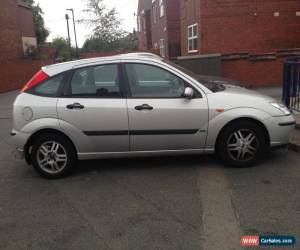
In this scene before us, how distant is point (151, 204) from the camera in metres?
4.21

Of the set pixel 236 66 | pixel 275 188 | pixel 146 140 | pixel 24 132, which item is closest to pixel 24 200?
pixel 24 132

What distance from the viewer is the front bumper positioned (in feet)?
16.8

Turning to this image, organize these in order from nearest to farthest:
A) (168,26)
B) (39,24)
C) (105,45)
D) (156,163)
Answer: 1. (156,163)
2. (168,26)
3. (105,45)
4. (39,24)

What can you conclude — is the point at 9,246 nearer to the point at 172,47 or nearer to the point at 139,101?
the point at 139,101

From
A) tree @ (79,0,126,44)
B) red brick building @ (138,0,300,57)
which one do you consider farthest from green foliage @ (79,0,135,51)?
red brick building @ (138,0,300,57)

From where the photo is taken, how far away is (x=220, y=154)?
5211mm

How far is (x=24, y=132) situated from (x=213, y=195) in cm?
276

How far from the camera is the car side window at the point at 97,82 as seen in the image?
511 cm

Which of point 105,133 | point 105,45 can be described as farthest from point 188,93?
point 105,45

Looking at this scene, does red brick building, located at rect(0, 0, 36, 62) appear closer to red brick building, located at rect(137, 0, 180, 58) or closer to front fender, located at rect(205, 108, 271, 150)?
red brick building, located at rect(137, 0, 180, 58)

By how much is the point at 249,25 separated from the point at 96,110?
45.2 ft

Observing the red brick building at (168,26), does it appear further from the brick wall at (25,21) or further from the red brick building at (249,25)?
the brick wall at (25,21)

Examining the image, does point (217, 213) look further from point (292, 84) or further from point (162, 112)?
point (292, 84)

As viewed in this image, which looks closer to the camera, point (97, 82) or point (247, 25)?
point (97, 82)
